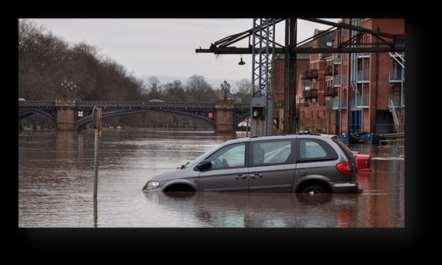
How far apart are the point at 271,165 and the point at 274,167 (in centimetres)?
8

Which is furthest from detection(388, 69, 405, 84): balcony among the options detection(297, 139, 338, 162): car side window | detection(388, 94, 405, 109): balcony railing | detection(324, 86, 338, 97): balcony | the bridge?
detection(297, 139, 338, 162): car side window

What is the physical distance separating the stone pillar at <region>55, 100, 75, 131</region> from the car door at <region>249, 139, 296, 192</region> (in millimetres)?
95163

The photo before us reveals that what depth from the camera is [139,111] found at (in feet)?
366

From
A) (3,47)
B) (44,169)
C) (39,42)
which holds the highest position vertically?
(39,42)

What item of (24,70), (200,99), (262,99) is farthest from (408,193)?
(200,99)

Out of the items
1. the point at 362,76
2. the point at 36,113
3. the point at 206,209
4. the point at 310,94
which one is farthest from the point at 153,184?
the point at 36,113

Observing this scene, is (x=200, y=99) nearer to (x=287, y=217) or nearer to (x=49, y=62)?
(x=49, y=62)

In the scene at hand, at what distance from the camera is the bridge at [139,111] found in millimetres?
109312

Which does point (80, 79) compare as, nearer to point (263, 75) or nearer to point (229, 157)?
point (263, 75)

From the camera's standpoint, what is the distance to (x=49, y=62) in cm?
12862

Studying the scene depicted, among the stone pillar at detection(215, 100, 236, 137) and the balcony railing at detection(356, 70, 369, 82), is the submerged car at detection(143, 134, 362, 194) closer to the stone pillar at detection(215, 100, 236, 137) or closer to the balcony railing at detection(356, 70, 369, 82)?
the balcony railing at detection(356, 70, 369, 82)

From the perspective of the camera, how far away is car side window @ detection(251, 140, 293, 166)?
15.9 meters

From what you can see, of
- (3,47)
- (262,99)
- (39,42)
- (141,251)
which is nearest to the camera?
(3,47)
